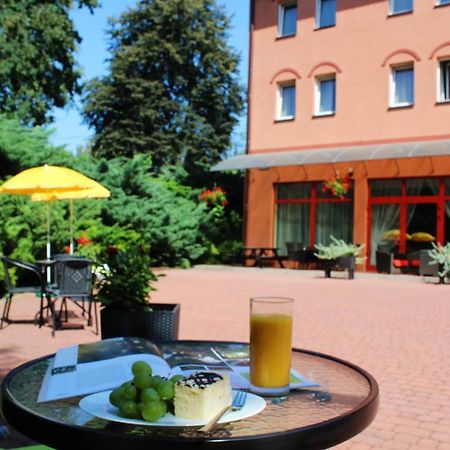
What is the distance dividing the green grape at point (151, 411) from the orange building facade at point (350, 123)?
16.0m

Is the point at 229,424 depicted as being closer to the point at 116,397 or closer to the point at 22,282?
the point at 116,397

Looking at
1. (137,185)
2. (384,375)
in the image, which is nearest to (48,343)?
(384,375)

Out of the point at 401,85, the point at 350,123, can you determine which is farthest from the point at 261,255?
the point at 401,85

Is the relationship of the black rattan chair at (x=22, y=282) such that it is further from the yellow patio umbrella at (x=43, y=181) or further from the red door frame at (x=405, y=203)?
the red door frame at (x=405, y=203)

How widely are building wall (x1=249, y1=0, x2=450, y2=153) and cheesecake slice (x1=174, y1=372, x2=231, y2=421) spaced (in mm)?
17762

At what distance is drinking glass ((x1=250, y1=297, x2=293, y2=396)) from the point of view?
5.77ft

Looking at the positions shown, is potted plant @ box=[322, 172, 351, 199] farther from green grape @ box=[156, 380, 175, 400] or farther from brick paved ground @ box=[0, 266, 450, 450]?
green grape @ box=[156, 380, 175, 400]

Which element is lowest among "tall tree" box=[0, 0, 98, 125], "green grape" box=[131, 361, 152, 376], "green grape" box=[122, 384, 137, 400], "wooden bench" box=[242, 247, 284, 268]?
"green grape" box=[122, 384, 137, 400]

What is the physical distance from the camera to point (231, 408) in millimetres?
1560

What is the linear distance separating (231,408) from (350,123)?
61.6 feet

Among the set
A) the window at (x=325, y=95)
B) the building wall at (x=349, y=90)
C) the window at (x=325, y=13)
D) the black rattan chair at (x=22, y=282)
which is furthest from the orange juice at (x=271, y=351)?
the window at (x=325, y=13)

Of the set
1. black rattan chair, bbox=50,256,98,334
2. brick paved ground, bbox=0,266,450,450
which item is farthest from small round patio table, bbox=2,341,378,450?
black rattan chair, bbox=50,256,98,334

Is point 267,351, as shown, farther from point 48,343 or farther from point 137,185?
point 137,185

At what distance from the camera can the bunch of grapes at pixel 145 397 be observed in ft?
4.73
